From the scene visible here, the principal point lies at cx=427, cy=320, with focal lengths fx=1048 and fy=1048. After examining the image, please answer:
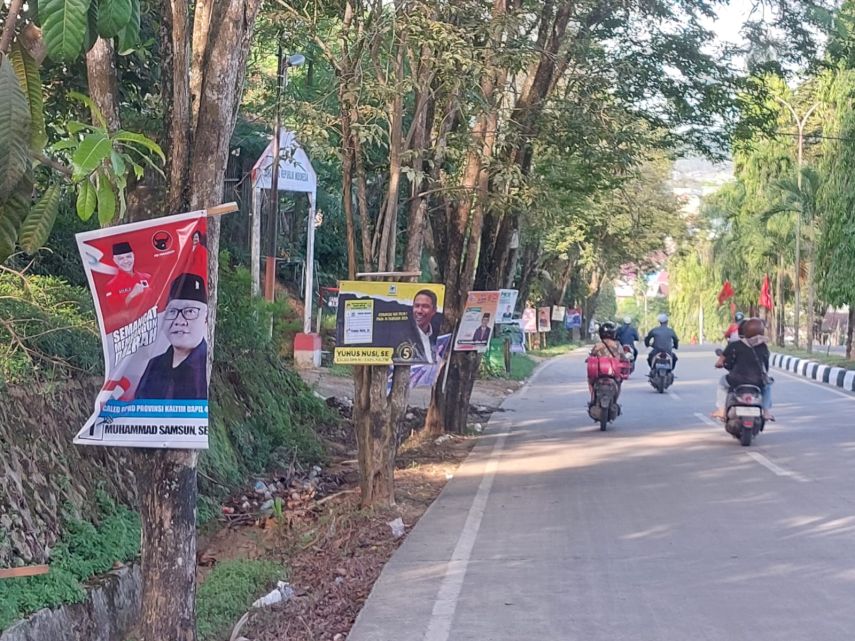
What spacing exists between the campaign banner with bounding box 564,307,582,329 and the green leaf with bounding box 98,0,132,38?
60395mm

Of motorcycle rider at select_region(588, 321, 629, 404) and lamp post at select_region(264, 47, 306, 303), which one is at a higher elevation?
lamp post at select_region(264, 47, 306, 303)

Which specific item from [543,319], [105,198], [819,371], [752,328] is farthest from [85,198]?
[543,319]

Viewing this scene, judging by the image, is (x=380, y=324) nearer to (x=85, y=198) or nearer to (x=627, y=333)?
(x=85, y=198)

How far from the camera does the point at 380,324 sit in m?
9.89

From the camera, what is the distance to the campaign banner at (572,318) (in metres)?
63.4

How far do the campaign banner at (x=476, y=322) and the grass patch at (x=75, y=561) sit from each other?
844 cm

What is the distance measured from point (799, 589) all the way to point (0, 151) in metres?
5.50

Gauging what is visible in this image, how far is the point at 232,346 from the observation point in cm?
1238

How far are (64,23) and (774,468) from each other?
1032 cm

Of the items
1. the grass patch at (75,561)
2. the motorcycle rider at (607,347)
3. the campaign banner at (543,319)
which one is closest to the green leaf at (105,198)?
the grass patch at (75,561)

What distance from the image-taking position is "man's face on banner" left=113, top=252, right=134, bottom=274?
16.4ft

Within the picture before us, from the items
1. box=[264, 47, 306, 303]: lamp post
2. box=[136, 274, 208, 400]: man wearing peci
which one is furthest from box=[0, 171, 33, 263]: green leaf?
box=[264, 47, 306, 303]: lamp post

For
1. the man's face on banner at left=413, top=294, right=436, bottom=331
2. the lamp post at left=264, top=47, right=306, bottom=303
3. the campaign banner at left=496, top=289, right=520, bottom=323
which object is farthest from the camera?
the campaign banner at left=496, top=289, right=520, bottom=323

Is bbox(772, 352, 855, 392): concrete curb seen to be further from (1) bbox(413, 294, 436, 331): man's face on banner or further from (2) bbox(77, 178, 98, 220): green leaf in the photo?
(2) bbox(77, 178, 98, 220): green leaf
